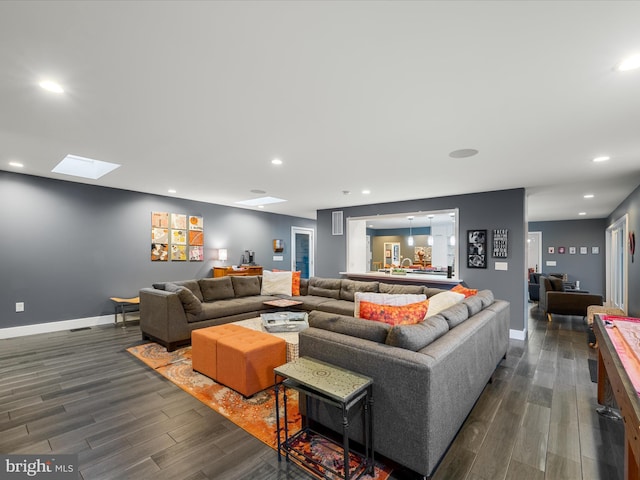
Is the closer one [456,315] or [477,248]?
[456,315]

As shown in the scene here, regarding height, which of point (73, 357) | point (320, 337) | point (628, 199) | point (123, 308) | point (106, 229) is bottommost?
point (73, 357)

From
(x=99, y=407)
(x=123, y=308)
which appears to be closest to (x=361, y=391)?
(x=99, y=407)

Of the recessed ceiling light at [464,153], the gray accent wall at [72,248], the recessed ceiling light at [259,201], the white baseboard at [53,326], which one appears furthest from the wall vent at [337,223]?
the white baseboard at [53,326]

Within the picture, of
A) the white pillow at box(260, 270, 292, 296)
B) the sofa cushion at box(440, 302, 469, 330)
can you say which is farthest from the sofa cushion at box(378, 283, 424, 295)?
the sofa cushion at box(440, 302, 469, 330)

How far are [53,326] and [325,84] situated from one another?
577cm

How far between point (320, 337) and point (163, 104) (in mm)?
2115

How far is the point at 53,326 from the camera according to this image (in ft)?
15.7

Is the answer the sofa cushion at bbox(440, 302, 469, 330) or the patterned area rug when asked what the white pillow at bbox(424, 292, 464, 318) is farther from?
the patterned area rug

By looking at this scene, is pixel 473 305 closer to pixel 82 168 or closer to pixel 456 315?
pixel 456 315

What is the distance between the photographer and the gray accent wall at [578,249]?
8.48m

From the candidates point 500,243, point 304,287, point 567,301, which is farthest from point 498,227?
point 304,287

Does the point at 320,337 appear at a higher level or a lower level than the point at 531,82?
lower

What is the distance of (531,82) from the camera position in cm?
187

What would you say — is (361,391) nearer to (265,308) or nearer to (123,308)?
(265,308)
